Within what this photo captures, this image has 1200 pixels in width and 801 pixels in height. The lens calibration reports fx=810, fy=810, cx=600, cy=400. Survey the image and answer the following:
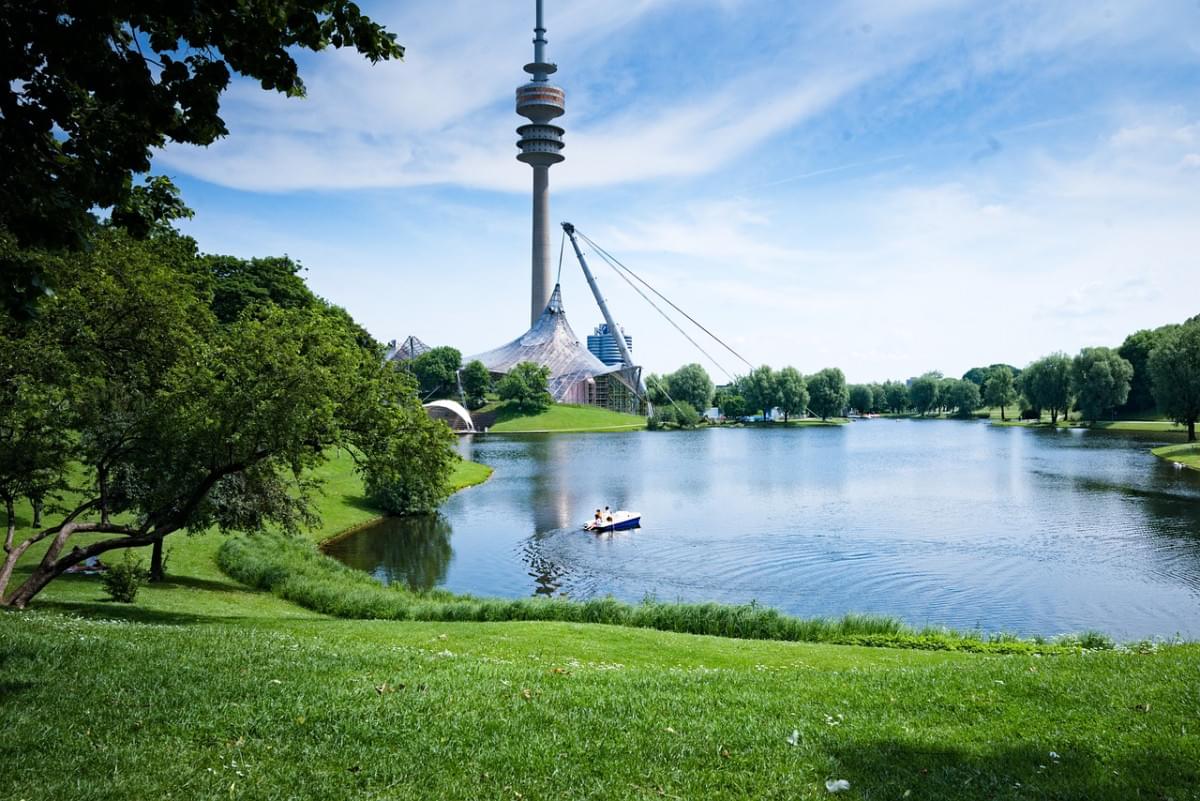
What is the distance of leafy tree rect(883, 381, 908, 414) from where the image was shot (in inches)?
7008

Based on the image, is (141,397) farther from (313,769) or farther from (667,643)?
(313,769)

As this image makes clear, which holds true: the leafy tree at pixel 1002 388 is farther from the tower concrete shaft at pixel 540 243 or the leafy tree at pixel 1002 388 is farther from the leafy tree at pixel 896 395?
the tower concrete shaft at pixel 540 243

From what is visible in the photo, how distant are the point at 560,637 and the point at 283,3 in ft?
38.7

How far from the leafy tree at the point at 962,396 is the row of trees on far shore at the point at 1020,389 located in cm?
19

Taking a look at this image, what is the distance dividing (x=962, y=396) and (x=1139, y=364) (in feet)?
174

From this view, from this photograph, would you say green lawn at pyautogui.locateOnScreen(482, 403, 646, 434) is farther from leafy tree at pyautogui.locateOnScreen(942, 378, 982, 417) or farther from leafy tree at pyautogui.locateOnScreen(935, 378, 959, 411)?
leafy tree at pyautogui.locateOnScreen(935, 378, 959, 411)

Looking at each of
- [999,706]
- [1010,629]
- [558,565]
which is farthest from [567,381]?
[999,706]

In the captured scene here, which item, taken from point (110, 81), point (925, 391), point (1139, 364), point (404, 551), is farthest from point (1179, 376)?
point (925, 391)

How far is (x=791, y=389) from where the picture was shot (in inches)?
5266

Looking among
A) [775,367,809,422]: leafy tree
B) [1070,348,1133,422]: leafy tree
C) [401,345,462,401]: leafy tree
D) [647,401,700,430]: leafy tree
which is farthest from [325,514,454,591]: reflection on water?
[401,345,462,401]: leafy tree

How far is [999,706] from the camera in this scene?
27.5 feet

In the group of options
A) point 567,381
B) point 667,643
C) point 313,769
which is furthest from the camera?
point 567,381

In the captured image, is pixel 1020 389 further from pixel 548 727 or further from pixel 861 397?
pixel 548 727

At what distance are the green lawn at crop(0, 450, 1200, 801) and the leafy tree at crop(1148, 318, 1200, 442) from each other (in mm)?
69793
